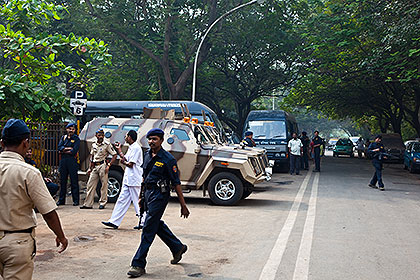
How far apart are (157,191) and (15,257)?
272cm

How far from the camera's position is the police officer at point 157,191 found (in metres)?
5.91

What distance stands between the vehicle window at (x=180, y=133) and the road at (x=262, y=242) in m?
1.59

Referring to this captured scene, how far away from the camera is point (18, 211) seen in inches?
138

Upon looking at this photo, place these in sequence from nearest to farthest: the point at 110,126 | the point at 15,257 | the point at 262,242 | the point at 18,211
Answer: the point at 15,257, the point at 18,211, the point at 262,242, the point at 110,126

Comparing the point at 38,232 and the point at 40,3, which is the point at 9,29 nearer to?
the point at 40,3

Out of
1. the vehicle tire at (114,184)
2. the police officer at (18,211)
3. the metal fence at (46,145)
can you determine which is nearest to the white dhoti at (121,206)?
the vehicle tire at (114,184)

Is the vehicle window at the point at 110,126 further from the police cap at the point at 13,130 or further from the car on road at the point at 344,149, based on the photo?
the car on road at the point at 344,149

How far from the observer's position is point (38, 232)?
833cm

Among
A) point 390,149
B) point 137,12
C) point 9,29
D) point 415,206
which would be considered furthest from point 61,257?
point 390,149

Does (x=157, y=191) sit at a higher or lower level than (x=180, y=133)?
lower

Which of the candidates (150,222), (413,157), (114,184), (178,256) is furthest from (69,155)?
(413,157)

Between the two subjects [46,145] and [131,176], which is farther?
[46,145]

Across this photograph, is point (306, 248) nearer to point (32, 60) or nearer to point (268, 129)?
point (32, 60)

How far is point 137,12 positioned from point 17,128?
81.3 feet
